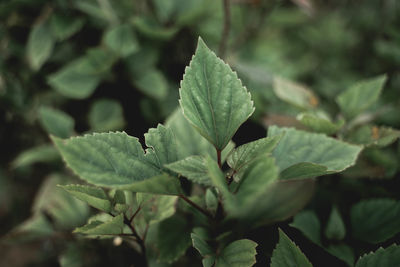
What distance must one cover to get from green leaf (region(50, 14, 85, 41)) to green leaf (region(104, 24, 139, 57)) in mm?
150

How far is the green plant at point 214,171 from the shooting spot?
56cm

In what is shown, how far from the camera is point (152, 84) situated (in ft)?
4.39

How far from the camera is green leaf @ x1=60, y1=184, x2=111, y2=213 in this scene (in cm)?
62

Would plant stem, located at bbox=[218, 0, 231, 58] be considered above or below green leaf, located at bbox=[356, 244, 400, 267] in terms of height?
above

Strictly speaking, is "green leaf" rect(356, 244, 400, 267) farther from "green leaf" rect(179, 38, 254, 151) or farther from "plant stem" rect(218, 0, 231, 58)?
"plant stem" rect(218, 0, 231, 58)

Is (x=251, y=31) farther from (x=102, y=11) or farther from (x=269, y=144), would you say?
(x=269, y=144)

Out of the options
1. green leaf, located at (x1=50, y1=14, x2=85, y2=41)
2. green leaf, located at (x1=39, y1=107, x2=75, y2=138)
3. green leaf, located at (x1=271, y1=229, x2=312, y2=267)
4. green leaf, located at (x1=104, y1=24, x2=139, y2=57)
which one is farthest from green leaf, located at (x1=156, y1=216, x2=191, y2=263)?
green leaf, located at (x1=50, y1=14, x2=85, y2=41)

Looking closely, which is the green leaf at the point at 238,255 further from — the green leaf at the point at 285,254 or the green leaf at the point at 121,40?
the green leaf at the point at 121,40

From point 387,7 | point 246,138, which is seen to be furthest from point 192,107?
point 387,7

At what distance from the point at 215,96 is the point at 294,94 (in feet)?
1.72

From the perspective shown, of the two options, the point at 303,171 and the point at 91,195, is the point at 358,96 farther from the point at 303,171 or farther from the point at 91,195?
the point at 91,195

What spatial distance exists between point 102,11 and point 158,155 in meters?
0.92

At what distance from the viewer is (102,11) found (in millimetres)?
1324

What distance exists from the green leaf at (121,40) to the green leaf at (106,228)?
0.80m
